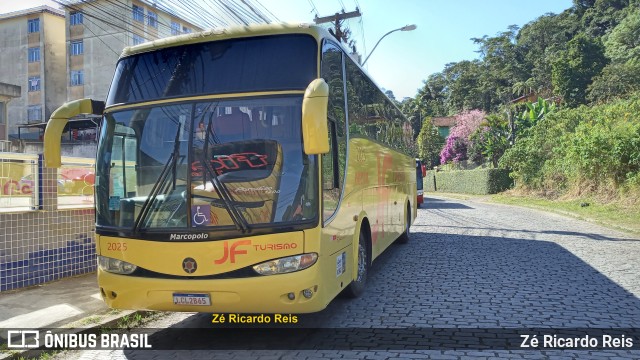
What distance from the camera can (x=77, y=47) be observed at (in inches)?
1464

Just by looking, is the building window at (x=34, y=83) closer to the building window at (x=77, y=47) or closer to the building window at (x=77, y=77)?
the building window at (x=77, y=77)

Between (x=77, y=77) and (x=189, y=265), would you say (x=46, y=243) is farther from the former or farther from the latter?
(x=77, y=77)

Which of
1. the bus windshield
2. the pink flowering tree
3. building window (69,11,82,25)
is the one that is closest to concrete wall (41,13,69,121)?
building window (69,11,82,25)

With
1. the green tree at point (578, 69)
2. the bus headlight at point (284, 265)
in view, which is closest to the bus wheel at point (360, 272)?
the bus headlight at point (284, 265)

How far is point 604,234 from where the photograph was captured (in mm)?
13125

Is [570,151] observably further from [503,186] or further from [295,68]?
[295,68]

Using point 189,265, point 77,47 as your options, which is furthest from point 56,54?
point 189,265

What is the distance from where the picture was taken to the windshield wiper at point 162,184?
465cm

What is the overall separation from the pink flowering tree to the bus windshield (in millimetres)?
54703

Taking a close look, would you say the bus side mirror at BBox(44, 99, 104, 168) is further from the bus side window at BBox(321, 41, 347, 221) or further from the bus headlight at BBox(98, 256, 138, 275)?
the bus side window at BBox(321, 41, 347, 221)

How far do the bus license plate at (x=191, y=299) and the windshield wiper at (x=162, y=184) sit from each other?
2.53ft

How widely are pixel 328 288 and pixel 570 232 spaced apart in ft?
36.6

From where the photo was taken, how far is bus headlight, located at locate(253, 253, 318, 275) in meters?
4.47

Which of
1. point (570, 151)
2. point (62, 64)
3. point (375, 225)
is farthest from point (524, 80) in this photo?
point (375, 225)
